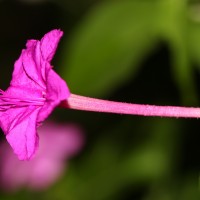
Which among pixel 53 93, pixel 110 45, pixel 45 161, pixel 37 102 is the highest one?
pixel 53 93

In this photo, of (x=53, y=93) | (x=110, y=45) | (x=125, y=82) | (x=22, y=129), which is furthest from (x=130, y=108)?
(x=125, y=82)


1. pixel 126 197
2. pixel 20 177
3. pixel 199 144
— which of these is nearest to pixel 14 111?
pixel 199 144

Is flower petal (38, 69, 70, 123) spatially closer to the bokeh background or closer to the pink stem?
the pink stem

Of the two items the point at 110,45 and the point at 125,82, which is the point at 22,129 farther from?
the point at 125,82

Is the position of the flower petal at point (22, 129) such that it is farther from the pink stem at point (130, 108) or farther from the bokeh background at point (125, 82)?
the bokeh background at point (125, 82)

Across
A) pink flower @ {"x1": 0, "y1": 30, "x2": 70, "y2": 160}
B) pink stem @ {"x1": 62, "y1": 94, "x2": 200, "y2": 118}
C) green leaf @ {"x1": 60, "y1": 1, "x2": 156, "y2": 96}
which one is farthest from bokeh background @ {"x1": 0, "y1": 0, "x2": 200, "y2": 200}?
pink stem @ {"x1": 62, "y1": 94, "x2": 200, "y2": 118}

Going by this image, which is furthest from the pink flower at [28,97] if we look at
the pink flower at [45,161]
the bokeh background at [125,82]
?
the pink flower at [45,161]

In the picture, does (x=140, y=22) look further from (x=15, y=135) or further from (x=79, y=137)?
(x=79, y=137)
